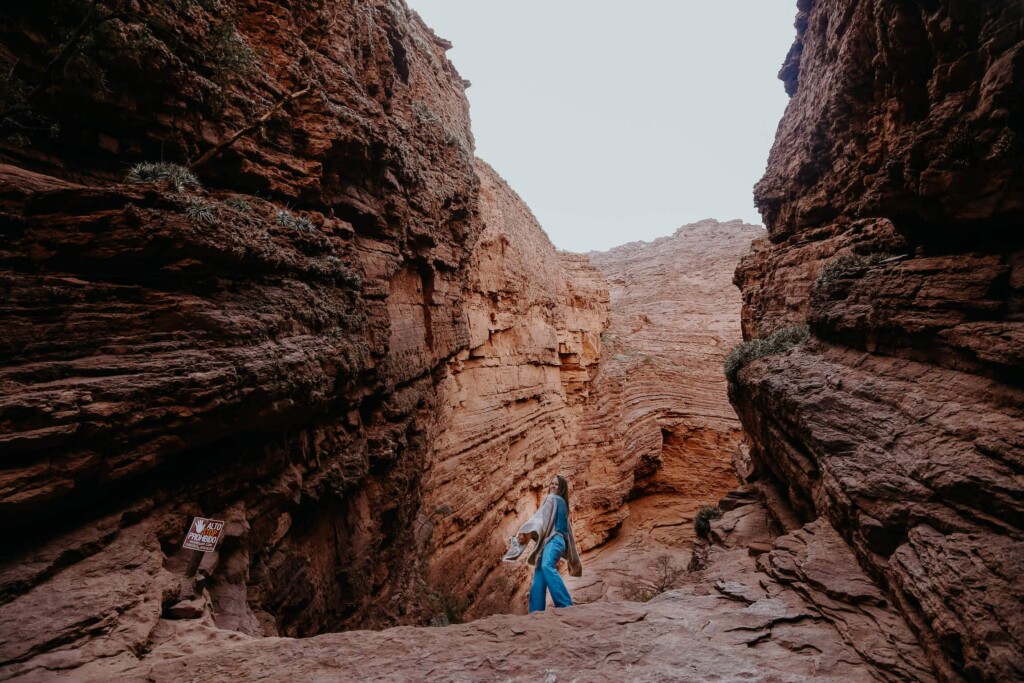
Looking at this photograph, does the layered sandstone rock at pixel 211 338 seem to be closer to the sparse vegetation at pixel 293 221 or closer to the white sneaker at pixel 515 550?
the sparse vegetation at pixel 293 221

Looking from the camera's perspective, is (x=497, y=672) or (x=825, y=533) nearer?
(x=497, y=672)

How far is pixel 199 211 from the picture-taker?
14.8 feet

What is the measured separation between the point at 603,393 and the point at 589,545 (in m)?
7.11

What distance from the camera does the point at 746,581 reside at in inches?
194

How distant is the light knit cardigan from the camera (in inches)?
207

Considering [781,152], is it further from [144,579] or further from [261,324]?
[144,579]

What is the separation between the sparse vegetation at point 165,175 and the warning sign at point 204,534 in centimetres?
349

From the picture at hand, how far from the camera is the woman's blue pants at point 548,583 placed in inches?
194

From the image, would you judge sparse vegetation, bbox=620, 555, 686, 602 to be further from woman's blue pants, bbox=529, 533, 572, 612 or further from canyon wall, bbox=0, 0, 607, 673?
woman's blue pants, bbox=529, 533, 572, 612

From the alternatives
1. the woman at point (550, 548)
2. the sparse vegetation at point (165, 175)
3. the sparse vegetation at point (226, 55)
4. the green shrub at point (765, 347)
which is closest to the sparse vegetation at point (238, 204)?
the sparse vegetation at point (165, 175)

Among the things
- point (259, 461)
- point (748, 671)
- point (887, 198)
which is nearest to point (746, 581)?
point (748, 671)

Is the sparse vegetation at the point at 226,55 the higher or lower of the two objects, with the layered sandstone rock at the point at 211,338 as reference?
higher

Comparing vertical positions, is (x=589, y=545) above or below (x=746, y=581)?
below

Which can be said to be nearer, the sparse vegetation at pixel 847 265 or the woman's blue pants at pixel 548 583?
the woman's blue pants at pixel 548 583
